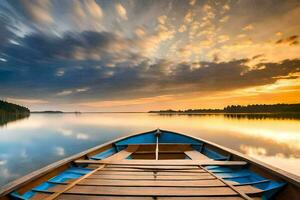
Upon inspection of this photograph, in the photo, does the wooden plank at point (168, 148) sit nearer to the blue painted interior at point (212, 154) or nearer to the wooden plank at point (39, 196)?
the blue painted interior at point (212, 154)

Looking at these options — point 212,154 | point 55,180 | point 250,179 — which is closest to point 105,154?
point 55,180

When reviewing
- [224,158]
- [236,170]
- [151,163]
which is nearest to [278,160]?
[224,158]

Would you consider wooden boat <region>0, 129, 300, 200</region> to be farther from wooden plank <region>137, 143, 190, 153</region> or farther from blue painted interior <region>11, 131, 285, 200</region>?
wooden plank <region>137, 143, 190, 153</region>

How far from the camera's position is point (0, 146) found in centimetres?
1856

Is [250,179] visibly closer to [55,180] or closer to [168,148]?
[55,180]

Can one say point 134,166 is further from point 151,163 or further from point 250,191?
point 250,191

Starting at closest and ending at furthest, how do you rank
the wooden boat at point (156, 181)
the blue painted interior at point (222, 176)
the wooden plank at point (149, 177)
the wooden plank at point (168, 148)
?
the wooden boat at point (156, 181) → the blue painted interior at point (222, 176) → the wooden plank at point (149, 177) → the wooden plank at point (168, 148)

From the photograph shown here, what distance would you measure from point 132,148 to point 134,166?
3217mm

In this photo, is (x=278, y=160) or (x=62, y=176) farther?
(x=278, y=160)

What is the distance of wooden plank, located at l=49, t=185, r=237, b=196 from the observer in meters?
2.77

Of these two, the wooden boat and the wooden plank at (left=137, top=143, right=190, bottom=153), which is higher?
the wooden boat

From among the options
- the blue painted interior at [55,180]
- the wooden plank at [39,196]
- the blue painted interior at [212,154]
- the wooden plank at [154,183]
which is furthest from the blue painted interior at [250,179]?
the wooden plank at [39,196]

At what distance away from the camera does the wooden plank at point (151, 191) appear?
2.77m

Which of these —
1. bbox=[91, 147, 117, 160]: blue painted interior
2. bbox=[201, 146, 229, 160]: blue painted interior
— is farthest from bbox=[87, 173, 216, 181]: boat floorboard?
bbox=[91, 147, 117, 160]: blue painted interior
